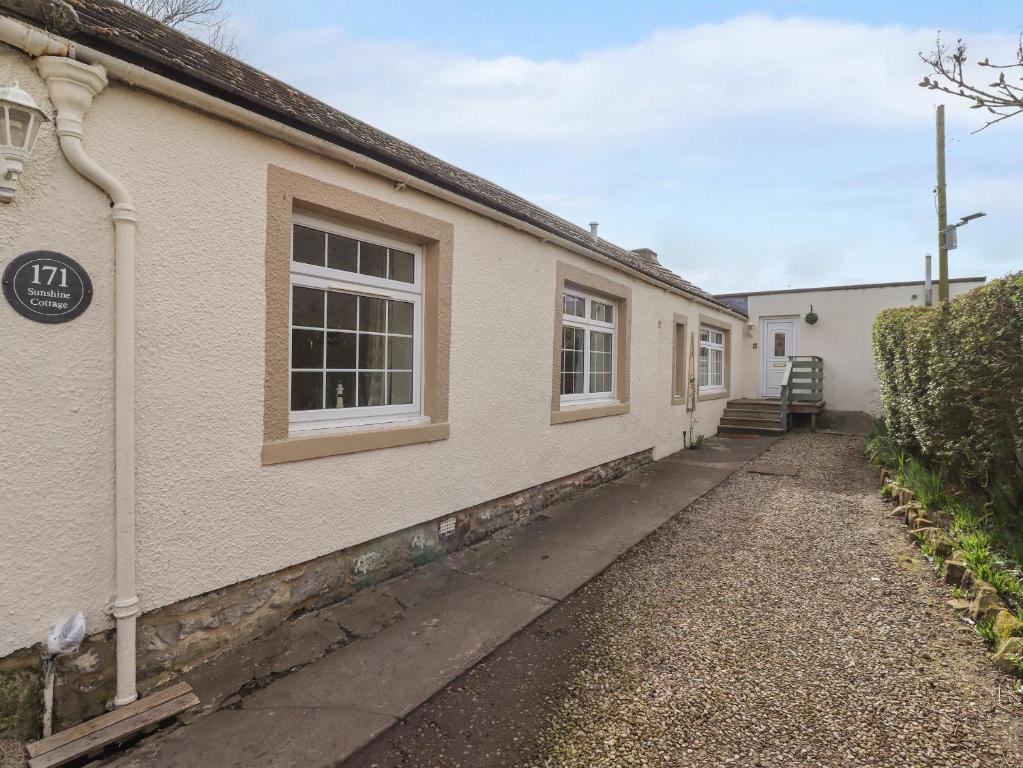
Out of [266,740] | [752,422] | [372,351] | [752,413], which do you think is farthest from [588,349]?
[752,413]

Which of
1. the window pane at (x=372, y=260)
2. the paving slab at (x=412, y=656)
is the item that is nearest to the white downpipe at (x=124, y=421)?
the paving slab at (x=412, y=656)

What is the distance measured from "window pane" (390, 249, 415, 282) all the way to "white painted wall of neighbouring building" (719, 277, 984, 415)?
12.5 m

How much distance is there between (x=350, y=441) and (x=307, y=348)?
2.52ft

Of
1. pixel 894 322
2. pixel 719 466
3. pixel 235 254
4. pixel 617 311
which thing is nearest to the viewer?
pixel 235 254

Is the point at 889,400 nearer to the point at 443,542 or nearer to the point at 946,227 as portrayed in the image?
the point at 946,227

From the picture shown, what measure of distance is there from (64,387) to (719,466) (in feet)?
29.2

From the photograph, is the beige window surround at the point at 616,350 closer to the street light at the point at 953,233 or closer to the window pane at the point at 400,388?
the window pane at the point at 400,388

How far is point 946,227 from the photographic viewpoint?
37.2 feet

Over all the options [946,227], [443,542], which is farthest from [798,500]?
[946,227]

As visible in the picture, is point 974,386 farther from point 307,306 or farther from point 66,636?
point 66,636

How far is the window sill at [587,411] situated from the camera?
6607 mm

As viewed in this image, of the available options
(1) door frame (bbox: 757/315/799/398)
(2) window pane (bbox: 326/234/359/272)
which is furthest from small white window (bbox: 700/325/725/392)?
(2) window pane (bbox: 326/234/359/272)

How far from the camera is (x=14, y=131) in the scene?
2.37 m

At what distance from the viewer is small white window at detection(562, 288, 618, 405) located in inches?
284
